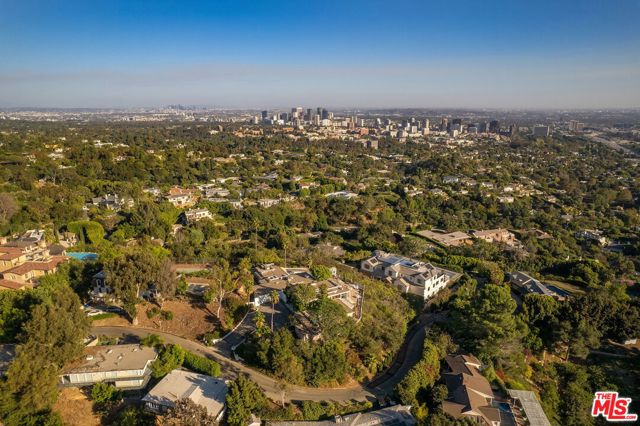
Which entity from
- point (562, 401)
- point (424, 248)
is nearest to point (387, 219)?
point (424, 248)

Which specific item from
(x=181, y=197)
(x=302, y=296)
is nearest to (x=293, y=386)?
(x=302, y=296)

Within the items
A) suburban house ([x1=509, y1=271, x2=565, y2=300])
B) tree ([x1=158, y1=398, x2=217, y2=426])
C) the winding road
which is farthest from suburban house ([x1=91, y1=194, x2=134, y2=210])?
suburban house ([x1=509, y1=271, x2=565, y2=300])

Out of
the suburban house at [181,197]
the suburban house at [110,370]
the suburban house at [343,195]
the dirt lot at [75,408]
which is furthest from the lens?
the suburban house at [343,195]

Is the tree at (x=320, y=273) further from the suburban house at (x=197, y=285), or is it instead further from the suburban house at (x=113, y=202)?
the suburban house at (x=113, y=202)

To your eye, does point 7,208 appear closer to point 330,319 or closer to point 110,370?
point 110,370

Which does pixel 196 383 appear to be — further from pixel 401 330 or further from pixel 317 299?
pixel 401 330

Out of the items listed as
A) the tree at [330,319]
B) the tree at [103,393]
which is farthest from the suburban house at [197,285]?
the tree at [103,393]
